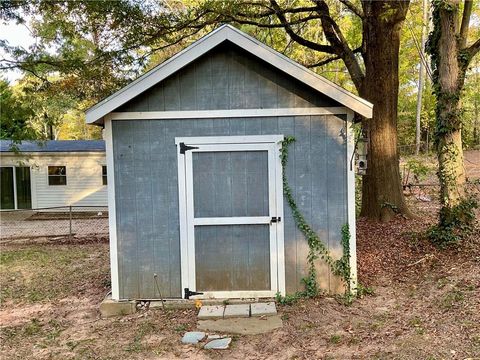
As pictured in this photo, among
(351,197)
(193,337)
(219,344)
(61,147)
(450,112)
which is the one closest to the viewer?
(219,344)

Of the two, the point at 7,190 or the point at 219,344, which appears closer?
the point at 219,344

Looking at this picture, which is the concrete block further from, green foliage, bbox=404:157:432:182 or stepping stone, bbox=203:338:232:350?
green foliage, bbox=404:157:432:182

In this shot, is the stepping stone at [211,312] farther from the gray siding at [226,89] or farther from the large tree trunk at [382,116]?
the large tree trunk at [382,116]

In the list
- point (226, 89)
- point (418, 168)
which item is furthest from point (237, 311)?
point (418, 168)

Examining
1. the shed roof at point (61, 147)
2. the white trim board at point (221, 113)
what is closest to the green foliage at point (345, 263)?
the white trim board at point (221, 113)

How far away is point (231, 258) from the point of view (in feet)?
17.8

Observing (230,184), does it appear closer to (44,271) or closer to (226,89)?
(226,89)

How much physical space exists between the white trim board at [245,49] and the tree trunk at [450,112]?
2.50m

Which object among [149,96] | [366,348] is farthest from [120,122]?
[366,348]

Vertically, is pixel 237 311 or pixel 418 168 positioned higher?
pixel 418 168

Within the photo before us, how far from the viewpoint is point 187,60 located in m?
5.07

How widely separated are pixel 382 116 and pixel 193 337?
6.71 meters

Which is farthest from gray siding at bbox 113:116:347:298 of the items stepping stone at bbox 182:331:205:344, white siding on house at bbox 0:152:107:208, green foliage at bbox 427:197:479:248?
white siding on house at bbox 0:152:107:208

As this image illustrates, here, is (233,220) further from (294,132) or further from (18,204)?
(18,204)
